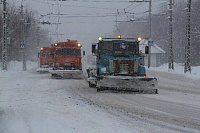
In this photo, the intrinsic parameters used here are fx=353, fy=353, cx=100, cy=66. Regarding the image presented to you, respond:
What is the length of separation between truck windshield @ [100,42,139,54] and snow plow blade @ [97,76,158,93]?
197 cm

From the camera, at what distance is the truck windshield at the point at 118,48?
16.2 meters

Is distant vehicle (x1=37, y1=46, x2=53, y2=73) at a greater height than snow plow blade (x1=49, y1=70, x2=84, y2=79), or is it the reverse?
distant vehicle (x1=37, y1=46, x2=53, y2=73)

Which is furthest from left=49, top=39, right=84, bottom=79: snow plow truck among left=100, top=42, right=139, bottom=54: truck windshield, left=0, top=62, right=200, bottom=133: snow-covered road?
left=0, top=62, right=200, bottom=133: snow-covered road

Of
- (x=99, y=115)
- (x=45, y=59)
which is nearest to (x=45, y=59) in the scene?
(x=45, y=59)

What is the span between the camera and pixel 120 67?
15805 mm

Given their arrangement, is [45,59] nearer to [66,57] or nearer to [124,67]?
[66,57]

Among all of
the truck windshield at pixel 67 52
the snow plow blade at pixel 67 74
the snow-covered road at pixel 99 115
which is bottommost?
the snow-covered road at pixel 99 115

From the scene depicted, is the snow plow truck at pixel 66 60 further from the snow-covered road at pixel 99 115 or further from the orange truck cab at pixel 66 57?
the snow-covered road at pixel 99 115

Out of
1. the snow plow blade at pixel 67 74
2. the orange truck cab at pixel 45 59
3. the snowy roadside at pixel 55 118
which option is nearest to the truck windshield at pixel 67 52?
the snow plow blade at pixel 67 74

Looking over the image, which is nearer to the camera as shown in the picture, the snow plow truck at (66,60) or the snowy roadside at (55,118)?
the snowy roadside at (55,118)

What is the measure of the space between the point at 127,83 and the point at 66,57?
1159 centimetres

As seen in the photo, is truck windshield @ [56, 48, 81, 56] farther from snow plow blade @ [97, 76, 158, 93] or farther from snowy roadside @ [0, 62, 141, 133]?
snowy roadside @ [0, 62, 141, 133]

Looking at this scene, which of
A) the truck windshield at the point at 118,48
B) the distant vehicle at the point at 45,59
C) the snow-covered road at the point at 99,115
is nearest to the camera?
the snow-covered road at the point at 99,115

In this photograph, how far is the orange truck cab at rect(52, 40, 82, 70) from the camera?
2533 cm
